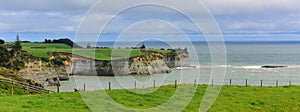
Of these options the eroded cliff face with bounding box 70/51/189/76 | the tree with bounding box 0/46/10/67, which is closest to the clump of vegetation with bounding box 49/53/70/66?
the eroded cliff face with bounding box 70/51/189/76

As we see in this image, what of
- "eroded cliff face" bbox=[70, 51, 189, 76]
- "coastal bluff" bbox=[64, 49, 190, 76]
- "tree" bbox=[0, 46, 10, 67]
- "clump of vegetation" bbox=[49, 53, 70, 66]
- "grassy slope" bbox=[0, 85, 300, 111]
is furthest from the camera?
"coastal bluff" bbox=[64, 49, 190, 76]

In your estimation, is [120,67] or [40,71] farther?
[120,67]

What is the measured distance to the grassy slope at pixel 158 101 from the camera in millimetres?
26078

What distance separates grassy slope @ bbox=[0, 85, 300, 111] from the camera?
26078 mm

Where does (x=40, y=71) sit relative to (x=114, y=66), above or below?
below

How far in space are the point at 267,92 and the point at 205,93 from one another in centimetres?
839

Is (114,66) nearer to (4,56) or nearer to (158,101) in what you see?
(4,56)

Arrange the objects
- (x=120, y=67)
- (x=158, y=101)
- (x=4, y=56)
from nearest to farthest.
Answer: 1. (x=158, y=101)
2. (x=4, y=56)
3. (x=120, y=67)

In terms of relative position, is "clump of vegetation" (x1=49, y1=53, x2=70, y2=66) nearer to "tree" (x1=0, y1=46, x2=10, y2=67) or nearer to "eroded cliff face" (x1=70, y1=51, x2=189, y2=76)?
"eroded cliff face" (x1=70, y1=51, x2=189, y2=76)

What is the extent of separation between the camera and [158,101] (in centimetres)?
3139

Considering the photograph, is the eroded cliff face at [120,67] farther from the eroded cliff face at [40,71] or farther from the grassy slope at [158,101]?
the grassy slope at [158,101]

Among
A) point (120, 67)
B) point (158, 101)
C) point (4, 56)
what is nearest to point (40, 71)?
point (4, 56)

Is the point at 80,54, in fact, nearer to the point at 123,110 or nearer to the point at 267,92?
the point at 267,92

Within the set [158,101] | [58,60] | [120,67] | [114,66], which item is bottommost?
[158,101]
